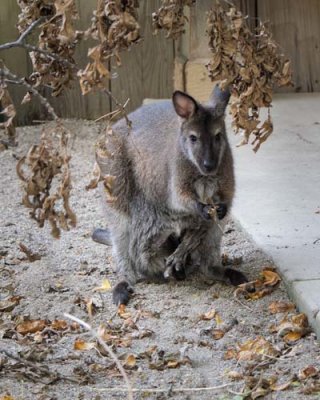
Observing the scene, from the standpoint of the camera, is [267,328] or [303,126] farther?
[303,126]

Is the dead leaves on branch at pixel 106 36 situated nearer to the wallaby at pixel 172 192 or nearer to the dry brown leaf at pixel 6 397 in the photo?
the dry brown leaf at pixel 6 397

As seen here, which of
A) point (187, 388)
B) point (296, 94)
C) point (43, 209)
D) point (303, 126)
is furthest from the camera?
point (296, 94)

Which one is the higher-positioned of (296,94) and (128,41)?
(128,41)

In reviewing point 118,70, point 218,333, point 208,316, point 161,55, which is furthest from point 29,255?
point 161,55

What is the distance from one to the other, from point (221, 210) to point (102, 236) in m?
0.96

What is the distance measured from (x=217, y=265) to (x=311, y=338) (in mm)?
967

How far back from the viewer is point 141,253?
15.8ft

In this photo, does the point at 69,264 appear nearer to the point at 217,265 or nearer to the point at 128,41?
the point at 217,265

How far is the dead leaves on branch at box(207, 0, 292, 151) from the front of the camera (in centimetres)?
355

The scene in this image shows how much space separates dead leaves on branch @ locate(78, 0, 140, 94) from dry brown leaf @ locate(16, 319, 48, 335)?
1.36m

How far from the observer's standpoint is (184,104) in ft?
14.9

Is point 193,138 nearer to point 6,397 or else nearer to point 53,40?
point 53,40

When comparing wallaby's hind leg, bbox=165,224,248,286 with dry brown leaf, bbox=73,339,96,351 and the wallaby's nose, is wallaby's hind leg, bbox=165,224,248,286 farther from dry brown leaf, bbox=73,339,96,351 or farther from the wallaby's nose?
dry brown leaf, bbox=73,339,96,351

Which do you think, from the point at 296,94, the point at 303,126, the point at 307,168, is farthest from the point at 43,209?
the point at 296,94
